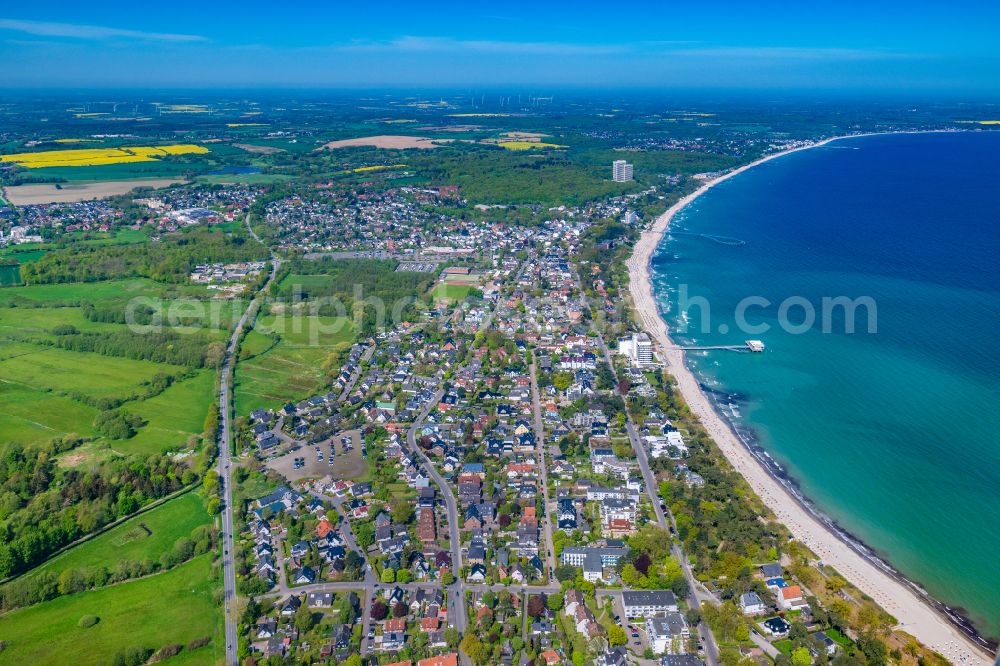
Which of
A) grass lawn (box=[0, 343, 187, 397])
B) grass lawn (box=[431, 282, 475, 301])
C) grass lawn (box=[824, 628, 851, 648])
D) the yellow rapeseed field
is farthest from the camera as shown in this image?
the yellow rapeseed field

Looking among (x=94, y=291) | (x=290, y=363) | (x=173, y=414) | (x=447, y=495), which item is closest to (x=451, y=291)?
(x=290, y=363)

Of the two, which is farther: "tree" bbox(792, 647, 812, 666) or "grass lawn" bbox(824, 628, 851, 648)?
"grass lawn" bbox(824, 628, 851, 648)

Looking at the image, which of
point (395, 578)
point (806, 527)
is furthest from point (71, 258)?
point (806, 527)

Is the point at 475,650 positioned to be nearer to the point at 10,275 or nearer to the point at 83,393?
the point at 83,393

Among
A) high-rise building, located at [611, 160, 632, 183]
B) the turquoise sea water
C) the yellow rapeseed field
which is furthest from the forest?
the yellow rapeseed field

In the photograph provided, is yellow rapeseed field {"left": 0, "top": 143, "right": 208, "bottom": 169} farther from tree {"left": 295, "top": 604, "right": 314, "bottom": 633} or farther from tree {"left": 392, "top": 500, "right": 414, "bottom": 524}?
tree {"left": 295, "top": 604, "right": 314, "bottom": 633}

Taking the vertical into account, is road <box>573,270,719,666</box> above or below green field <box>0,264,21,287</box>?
below

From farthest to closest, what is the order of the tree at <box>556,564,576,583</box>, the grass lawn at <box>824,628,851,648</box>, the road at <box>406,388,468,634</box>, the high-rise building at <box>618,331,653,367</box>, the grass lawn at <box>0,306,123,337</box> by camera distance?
1. the grass lawn at <box>0,306,123,337</box>
2. the high-rise building at <box>618,331,653,367</box>
3. the tree at <box>556,564,576,583</box>
4. the road at <box>406,388,468,634</box>
5. the grass lawn at <box>824,628,851,648</box>

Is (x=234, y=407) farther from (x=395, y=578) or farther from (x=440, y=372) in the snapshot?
(x=395, y=578)

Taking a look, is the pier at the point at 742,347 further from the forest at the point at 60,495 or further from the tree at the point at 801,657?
the forest at the point at 60,495
